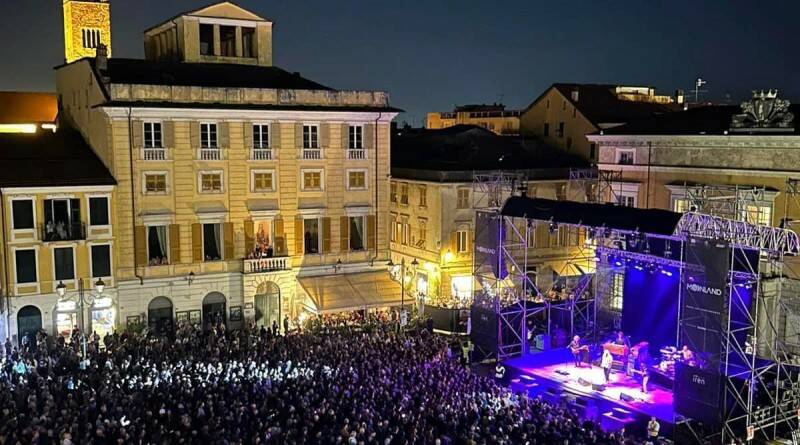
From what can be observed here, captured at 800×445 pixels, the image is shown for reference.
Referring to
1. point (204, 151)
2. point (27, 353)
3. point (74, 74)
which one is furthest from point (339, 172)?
point (27, 353)

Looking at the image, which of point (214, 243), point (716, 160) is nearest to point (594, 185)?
point (716, 160)

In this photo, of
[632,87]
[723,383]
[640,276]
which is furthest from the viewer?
[632,87]

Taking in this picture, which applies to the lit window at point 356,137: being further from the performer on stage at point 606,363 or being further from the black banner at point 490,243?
the performer on stage at point 606,363

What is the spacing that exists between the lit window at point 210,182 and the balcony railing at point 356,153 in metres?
6.35

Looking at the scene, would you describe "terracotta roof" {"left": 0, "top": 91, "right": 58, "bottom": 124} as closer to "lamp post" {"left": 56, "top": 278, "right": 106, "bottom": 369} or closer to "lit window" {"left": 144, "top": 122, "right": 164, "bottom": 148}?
"lit window" {"left": 144, "top": 122, "right": 164, "bottom": 148}

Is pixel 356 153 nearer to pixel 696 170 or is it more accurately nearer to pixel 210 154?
pixel 210 154

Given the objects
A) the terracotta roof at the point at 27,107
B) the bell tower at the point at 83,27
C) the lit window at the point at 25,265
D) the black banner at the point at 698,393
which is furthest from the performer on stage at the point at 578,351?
the bell tower at the point at 83,27

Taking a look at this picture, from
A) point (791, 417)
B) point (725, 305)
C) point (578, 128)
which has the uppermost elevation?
point (578, 128)

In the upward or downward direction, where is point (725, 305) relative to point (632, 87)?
downward

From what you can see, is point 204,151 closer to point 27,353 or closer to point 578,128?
point 27,353

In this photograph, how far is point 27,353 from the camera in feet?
92.2

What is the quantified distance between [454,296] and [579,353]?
41.4 ft

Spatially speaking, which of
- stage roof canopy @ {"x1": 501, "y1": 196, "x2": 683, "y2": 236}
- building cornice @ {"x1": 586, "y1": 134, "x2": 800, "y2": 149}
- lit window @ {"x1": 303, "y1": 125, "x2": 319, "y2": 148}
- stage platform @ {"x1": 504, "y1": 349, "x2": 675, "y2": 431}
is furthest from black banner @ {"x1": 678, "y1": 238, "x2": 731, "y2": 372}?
lit window @ {"x1": 303, "y1": 125, "x2": 319, "y2": 148}

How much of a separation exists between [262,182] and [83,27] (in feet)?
115
